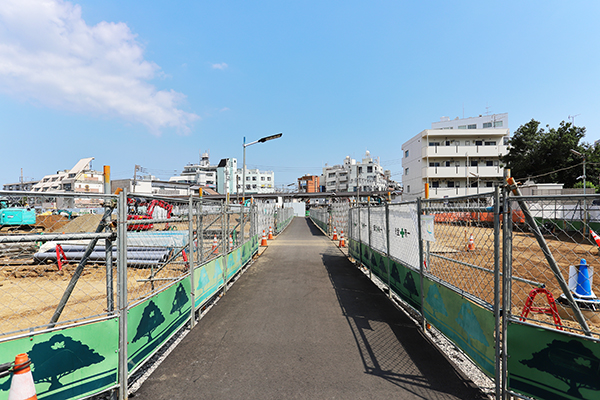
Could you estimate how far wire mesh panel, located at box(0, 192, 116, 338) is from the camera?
123 inches

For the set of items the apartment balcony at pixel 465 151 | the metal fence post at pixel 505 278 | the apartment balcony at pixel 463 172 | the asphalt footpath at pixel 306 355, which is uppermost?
the apartment balcony at pixel 465 151

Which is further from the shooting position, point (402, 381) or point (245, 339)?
point (245, 339)

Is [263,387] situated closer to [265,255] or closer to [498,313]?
[498,313]

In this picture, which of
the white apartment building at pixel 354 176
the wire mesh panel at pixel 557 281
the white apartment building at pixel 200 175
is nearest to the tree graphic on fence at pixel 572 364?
the wire mesh panel at pixel 557 281

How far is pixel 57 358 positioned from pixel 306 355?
2.98m

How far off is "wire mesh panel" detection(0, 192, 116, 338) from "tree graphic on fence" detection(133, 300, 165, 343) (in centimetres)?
47

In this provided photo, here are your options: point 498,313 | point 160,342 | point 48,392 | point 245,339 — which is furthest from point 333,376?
point 48,392

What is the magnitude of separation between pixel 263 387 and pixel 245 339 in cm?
145

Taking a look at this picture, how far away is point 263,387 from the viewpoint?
3635mm

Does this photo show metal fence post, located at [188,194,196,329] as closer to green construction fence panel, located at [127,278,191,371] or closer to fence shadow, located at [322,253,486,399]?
green construction fence panel, located at [127,278,191,371]

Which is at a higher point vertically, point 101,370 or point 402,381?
point 101,370

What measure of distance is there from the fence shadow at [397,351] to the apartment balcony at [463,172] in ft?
135

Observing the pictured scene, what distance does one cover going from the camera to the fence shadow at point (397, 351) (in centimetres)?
364

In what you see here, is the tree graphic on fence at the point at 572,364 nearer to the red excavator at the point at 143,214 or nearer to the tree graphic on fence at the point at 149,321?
the tree graphic on fence at the point at 149,321
